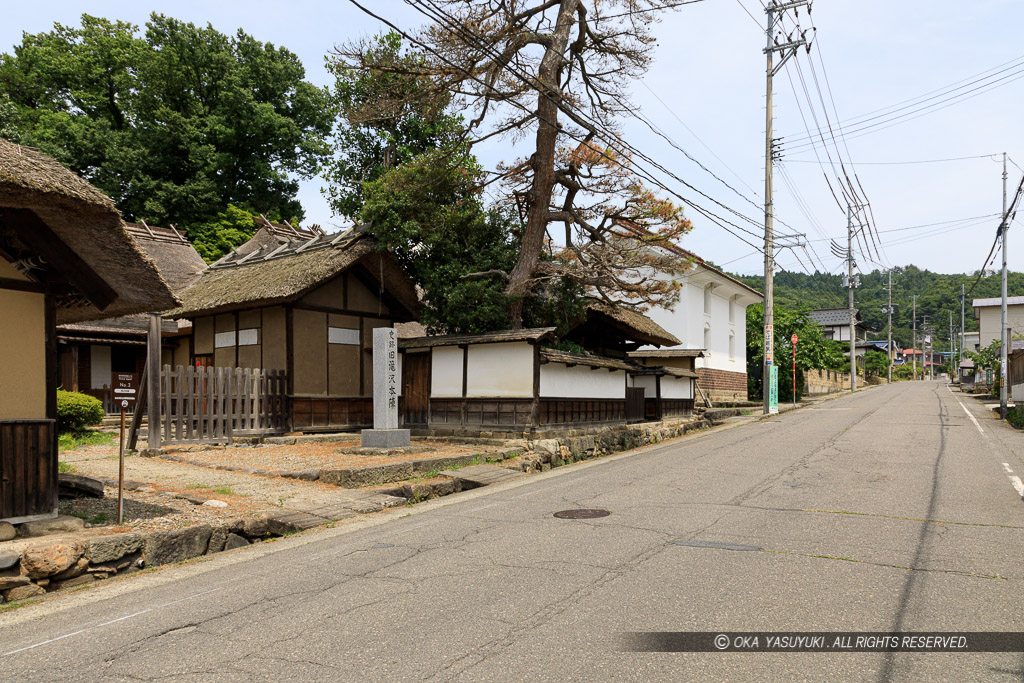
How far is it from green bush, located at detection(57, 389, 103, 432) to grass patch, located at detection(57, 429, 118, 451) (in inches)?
6.2

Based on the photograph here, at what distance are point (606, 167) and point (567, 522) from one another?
41.6ft

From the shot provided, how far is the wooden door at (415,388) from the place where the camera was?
18344mm

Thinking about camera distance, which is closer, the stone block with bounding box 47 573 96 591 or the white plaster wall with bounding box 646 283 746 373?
the stone block with bounding box 47 573 96 591

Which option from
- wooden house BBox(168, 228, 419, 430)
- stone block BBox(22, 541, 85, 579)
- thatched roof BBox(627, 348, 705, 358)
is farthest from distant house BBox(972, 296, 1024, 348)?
stone block BBox(22, 541, 85, 579)

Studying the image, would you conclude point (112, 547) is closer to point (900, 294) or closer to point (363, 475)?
point (363, 475)

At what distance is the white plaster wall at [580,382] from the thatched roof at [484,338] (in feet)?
3.41

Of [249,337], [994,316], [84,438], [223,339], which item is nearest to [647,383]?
[249,337]

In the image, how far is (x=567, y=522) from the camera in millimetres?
7871

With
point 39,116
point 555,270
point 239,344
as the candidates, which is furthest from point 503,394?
point 39,116

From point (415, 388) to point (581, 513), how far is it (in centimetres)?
1087

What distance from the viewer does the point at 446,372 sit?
17.9 m

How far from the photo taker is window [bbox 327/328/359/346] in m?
19.0

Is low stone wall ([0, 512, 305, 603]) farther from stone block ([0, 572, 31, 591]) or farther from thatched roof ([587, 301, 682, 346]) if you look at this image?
thatched roof ([587, 301, 682, 346])

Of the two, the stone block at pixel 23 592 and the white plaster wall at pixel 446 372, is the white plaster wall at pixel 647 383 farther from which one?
the stone block at pixel 23 592
